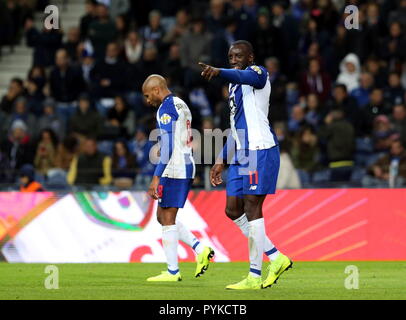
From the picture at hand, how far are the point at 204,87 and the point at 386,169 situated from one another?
470 cm

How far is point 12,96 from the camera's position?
22.8 m

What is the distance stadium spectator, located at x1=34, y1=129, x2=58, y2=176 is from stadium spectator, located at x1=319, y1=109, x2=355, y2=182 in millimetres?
5048

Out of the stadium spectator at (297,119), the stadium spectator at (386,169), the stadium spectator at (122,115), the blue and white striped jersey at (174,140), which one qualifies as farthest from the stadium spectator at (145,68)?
the blue and white striped jersey at (174,140)

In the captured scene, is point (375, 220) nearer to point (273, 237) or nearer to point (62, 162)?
point (273, 237)

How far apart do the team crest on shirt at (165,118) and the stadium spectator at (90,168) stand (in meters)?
7.04

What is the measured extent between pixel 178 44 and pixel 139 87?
1.22 meters

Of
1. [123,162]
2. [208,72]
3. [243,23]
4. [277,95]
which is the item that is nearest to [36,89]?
[123,162]

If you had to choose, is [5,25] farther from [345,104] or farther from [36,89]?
[345,104]

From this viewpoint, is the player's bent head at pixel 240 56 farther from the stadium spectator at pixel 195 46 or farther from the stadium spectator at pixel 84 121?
the stadium spectator at pixel 195 46

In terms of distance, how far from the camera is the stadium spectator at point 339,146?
18797mm

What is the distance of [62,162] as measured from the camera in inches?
798

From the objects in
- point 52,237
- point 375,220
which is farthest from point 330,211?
point 52,237

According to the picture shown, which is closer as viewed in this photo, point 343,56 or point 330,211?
point 330,211

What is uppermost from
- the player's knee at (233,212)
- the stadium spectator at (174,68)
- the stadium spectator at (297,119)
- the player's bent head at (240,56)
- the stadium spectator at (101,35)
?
the stadium spectator at (101,35)
